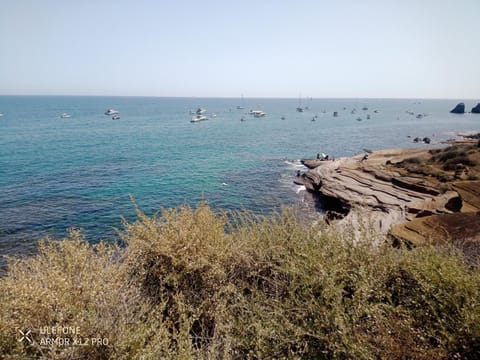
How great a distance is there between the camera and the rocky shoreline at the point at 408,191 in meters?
10.4

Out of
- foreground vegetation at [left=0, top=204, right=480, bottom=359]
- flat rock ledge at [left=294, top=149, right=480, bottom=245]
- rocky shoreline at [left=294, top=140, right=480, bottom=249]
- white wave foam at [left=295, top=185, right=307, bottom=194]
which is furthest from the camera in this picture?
white wave foam at [left=295, top=185, right=307, bottom=194]

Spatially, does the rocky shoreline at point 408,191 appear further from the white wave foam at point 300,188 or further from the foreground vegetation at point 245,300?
the foreground vegetation at point 245,300

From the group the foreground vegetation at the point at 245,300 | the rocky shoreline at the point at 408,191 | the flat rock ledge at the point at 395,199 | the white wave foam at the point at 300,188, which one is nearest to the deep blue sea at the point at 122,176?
the white wave foam at the point at 300,188

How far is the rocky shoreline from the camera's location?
10.4 m

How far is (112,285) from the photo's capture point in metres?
5.34

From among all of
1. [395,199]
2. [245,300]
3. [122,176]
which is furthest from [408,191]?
[122,176]

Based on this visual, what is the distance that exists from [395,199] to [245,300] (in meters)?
21.6

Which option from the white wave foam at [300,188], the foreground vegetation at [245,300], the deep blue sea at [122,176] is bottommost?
the white wave foam at [300,188]

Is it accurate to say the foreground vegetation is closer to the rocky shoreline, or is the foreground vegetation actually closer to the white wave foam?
the rocky shoreline

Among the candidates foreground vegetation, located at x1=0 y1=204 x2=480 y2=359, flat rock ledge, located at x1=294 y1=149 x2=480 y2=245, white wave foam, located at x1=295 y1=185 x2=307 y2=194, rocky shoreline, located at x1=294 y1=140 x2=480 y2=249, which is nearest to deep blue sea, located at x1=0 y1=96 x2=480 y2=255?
white wave foam, located at x1=295 y1=185 x2=307 y2=194

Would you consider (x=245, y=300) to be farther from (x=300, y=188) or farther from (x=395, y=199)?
(x=300, y=188)

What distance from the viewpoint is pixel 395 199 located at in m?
22.7

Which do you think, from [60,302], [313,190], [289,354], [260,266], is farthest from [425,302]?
Answer: [313,190]

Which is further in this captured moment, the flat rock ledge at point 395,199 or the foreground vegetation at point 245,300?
the flat rock ledge at point 395,199
